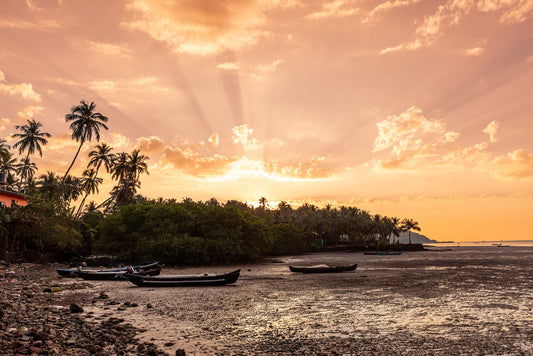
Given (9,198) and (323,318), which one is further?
(9,198)

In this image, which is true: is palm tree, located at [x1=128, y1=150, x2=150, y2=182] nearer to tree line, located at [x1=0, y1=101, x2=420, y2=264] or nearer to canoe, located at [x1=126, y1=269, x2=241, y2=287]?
tree line, located at [x1=0, y1=101, x2=420, y2=264]

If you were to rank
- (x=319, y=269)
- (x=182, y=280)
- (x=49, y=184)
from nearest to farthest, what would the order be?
(x=182, y=280) < (x=319, y=269) < (x=49, y=184)

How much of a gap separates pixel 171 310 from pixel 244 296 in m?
5.20

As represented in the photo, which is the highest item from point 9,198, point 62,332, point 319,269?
point 9,198

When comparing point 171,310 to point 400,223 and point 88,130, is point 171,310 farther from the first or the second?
point 400,223

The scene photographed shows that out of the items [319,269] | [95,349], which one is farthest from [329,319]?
[319,269]

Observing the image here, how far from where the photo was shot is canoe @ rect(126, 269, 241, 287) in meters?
22.7

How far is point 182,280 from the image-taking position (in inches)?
893

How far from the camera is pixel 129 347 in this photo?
977 centimetres

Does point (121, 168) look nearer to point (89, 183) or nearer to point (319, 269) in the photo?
point (89, 183)

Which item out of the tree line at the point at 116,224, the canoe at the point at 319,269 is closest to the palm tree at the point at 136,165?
the tree line at the point at 116,224

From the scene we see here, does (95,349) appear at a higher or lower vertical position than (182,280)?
higher

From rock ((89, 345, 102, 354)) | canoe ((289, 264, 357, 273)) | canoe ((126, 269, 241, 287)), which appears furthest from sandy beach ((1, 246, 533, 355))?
canoe ((289, 264, 357, 273))

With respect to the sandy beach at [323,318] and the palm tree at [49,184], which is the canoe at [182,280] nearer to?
the sandy beach at [323,318]
